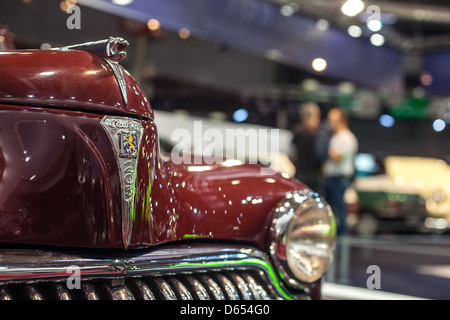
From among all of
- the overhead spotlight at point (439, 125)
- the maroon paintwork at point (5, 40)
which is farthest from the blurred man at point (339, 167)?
the overhead spotlight at point (439, 125)

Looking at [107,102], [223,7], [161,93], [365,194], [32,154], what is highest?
[223,7]

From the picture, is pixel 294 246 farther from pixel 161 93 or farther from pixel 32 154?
pixel 161 93

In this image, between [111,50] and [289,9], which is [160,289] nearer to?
[111,50]

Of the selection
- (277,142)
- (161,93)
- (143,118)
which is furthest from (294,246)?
(277,142)

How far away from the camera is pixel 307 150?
5902 millimetres

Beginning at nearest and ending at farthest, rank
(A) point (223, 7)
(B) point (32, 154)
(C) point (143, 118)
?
1. (B) point (32, 154)
2. (C) point (143, 118)
3. (A) point (223, 7)

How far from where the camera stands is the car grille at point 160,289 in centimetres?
108

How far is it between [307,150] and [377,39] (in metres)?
3.33

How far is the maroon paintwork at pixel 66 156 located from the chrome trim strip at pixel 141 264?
32 mm

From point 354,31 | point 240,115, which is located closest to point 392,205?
point 354,31

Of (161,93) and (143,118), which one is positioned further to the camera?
(161,93)

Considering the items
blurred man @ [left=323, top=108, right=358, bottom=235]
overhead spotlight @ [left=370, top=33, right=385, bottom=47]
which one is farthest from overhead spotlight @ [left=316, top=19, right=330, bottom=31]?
blurred man @ [left=323, top=108, right=358, bottom=235]

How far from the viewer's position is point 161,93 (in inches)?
335
